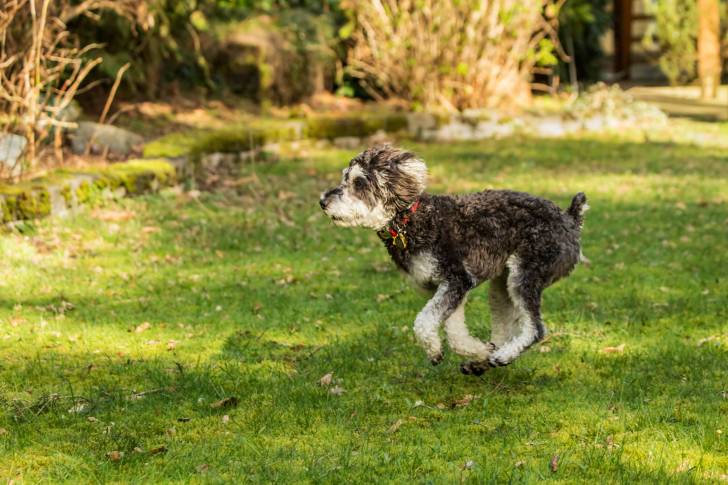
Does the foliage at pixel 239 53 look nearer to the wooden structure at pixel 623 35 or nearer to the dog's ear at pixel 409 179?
the dog's ear at pixel 409 179

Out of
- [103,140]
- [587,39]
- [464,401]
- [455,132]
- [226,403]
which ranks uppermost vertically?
[587,39]

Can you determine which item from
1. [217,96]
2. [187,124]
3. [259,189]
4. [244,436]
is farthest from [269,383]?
[217,96]

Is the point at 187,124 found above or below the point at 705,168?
above

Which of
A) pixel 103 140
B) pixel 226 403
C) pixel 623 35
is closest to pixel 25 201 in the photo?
pixel 103 140

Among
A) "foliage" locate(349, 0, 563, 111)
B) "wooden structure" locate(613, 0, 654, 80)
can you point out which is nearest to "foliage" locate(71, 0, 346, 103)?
"foliage" locate(349, 0, 563, 111)

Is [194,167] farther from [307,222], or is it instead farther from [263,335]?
[263,335]

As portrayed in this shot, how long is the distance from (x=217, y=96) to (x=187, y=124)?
1.93 metres

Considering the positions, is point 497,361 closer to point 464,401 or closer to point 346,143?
point 464,401

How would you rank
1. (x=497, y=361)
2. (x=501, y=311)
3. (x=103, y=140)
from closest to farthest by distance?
(x=497, y=361)
(x=501, y=311)
(x=103, y=140)

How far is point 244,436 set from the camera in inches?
197

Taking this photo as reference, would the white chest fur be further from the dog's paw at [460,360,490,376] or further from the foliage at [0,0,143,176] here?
the foliage at [0,0,143,176]

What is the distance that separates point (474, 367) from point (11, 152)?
21.1 ft

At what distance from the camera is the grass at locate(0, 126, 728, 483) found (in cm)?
467

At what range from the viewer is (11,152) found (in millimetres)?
10125
